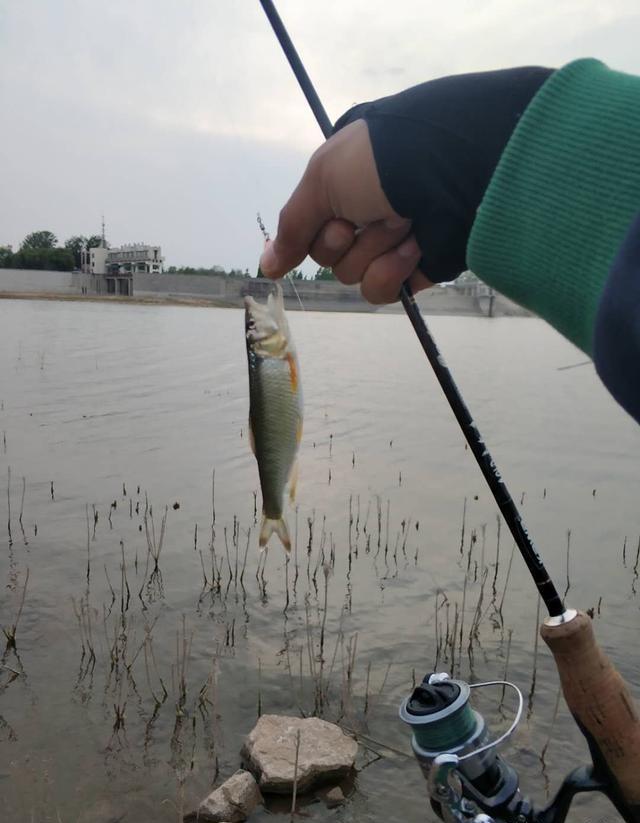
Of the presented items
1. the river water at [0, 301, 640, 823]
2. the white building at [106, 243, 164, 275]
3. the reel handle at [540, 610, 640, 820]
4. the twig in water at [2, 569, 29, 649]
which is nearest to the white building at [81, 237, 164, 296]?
the white building at [106, 243, 164, 275]

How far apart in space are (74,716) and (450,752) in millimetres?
3734

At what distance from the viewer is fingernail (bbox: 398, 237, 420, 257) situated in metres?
1.92

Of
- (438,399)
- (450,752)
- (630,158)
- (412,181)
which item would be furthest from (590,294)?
(438,399)

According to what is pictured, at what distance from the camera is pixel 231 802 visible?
4508mm

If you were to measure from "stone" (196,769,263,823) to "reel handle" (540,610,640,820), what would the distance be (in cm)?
273

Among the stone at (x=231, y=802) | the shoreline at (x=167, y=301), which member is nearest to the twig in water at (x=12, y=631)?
the stone at (x=231, y=802)

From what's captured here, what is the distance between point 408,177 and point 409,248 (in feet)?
1.09

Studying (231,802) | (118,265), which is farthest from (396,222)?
(118,265)

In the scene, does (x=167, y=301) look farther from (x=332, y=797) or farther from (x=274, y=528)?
(x=274, y=528)

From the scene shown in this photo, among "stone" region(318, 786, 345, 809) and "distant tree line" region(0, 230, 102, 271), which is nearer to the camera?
"stone" region(318, 786, 345, 809)

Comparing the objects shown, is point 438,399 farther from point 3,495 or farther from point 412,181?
point 412,181

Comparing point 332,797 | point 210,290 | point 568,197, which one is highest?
point 568,197

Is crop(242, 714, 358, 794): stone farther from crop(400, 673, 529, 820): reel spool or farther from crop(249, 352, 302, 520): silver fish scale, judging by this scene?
crop(249, 352, 302, 520): silver fish scale

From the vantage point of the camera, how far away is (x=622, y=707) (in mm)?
2342
